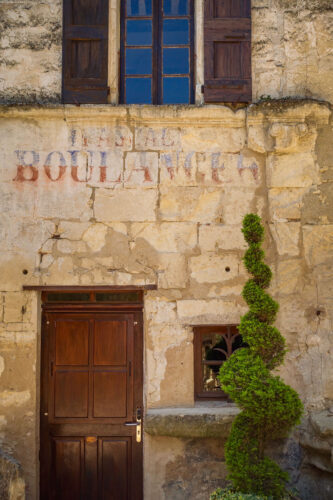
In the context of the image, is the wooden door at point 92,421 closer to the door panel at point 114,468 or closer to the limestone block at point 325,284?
the door panel at point 114,468

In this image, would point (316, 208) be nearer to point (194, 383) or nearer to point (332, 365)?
point (332, 365)

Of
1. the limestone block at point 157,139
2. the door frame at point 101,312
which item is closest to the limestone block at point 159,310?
the door frame at point 101,312

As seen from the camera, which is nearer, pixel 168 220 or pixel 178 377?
pixel 178 377

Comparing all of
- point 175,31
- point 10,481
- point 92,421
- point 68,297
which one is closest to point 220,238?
point 68,297

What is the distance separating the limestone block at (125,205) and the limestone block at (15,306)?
1085 mm

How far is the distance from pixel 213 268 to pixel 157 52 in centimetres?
239

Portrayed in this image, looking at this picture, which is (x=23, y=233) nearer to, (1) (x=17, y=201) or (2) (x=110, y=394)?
(1) (x=17, y=201)

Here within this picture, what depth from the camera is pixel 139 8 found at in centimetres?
574

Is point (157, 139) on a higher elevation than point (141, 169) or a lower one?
higher

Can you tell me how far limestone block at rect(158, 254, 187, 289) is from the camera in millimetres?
5242

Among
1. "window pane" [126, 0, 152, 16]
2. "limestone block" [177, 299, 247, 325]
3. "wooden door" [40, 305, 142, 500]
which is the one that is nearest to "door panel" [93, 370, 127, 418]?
"wooden door" [40, 305, 142, 500]

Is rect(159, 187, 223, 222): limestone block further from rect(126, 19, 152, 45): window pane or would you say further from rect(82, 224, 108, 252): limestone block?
rect(126, 19, 152, 45): window pane

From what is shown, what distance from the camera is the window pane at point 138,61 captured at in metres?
5.67

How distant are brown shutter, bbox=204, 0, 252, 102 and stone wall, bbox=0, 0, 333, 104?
84mm
